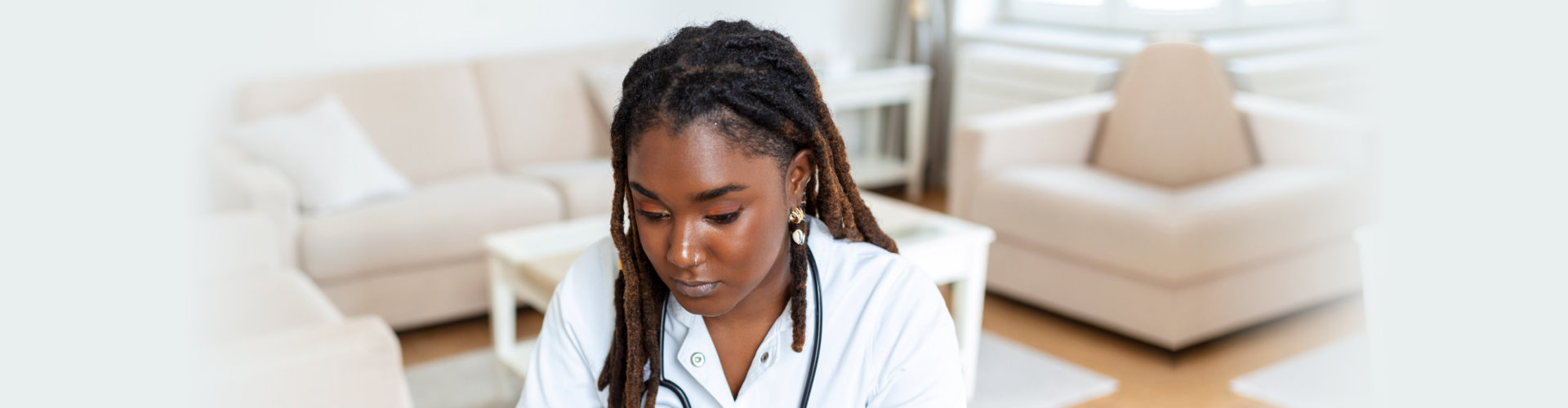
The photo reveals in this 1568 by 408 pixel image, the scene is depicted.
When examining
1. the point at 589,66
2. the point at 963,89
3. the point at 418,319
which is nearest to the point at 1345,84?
the point at 963,89

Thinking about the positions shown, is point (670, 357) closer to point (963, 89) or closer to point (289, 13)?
point (289, 13)

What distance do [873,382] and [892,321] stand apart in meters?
0.06

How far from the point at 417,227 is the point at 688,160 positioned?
6.82 feet

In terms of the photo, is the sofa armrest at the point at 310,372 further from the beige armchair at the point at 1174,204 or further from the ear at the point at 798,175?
the beige armchair at the point at 1174,204

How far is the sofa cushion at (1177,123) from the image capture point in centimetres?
299

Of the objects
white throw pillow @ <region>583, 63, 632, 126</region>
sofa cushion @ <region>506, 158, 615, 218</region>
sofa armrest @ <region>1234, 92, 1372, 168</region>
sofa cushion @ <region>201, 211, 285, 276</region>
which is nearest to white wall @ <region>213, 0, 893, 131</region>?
white throw pillow @ <region>583, 63, 632, 126</region>

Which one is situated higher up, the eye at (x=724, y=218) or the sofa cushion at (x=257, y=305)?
the eye at (x=724, y=218)

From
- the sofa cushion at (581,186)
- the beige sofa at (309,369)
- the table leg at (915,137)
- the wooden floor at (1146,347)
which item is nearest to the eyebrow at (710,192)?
the beige sofa at (309,369)

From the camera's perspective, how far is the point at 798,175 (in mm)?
1047

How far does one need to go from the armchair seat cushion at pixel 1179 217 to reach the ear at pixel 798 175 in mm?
1829

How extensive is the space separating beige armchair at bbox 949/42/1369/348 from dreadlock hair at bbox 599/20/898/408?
1761 millimetres

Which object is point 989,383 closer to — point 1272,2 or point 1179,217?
point 1179,217

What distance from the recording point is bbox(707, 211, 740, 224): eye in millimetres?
958

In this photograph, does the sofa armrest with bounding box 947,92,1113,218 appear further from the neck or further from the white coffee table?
the neck
